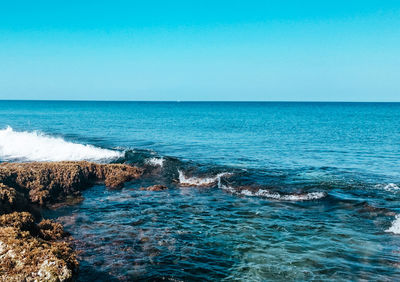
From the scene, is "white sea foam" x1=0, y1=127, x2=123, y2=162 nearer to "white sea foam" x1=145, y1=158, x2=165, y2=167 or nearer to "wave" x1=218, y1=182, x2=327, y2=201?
"white sea foam" x1=145, y1=158, x2=165, y2=167

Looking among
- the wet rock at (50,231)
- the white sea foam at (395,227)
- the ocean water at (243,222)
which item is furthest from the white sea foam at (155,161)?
the white sea foam at (395,227)

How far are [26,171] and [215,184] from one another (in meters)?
11.0

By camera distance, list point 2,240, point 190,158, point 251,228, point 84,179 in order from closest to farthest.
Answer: point 2,240 → point 251,228 → point 84,179 → point 190,158

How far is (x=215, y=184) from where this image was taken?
69.7 ft

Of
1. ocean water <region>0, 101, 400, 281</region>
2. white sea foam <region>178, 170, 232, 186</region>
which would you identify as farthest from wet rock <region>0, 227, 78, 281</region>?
white sea foam <region>178, 170, 232, 186</region>

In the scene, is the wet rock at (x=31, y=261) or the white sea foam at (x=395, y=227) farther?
the white sea foam at (x=395, y=227)

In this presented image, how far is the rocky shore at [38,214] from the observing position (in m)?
7.90

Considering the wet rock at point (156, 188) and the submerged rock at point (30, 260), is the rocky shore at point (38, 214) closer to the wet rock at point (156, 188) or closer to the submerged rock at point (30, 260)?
the submerged rock at point (30, 260)

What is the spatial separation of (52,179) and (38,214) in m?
4.22

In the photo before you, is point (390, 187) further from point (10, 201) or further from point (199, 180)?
point (10, 201)

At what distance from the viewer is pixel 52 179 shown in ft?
61.3

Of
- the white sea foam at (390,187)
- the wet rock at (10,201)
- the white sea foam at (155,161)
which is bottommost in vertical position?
the white sea foam at (390,187)

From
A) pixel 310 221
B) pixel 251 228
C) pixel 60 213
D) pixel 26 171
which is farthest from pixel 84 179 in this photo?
pixel 310 221

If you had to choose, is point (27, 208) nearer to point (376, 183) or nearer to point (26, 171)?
point (26, 171)
